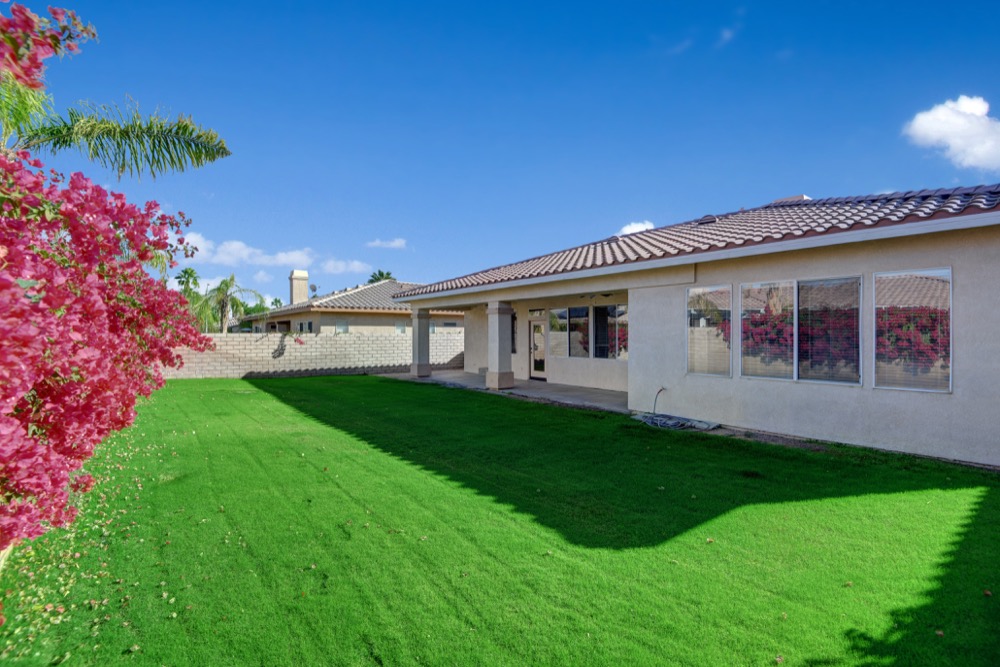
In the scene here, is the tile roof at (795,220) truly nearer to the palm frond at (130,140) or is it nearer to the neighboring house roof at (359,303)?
the palm frond at (130,140)

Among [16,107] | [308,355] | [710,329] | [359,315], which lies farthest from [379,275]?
[16,107]

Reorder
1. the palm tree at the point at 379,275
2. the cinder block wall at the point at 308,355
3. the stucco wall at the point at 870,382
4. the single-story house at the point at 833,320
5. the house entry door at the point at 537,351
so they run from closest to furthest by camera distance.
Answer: the stucco wall at the point at 870,382
the single-story house at the point at 833,320
the house entry door at the point at 537,351
the cinder block wall at the point at 308,355
the palm tree at the point at 379,275

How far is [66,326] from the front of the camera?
106 inches

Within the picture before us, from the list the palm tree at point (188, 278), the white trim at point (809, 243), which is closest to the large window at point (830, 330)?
the white trim at point (809, 243)

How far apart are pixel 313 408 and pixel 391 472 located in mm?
6806

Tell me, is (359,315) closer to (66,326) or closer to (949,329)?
(949,329)

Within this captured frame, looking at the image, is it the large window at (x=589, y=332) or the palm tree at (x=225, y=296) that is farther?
the palm tree at (x=225, y=296)

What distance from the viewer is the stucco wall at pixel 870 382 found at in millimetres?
7102

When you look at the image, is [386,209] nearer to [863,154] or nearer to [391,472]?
[863,154]

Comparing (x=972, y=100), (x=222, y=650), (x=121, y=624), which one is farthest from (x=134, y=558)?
(x=972, y=100)

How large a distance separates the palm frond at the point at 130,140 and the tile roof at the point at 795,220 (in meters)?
7.89

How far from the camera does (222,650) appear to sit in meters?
3.20

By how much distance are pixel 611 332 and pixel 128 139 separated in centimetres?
1188

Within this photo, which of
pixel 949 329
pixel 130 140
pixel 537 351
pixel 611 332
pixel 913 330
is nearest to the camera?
pixel 949 329
